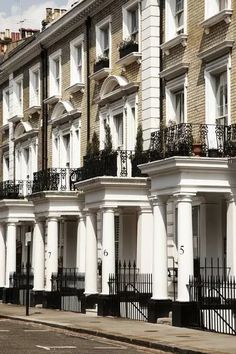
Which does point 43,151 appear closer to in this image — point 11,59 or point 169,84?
point 11,59

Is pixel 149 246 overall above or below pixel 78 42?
below

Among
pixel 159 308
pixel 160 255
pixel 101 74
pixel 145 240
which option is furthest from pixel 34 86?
pixel 159 308

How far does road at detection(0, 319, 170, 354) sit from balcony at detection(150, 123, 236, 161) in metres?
5.51

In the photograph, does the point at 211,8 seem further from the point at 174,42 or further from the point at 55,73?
the point at 55,73

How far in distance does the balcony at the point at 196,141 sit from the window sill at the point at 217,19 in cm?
278

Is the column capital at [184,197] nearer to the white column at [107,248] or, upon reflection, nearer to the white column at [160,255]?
the white column at [160,255]

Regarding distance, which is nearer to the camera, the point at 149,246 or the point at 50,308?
the point at 149,246

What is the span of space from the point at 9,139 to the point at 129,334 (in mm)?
24222

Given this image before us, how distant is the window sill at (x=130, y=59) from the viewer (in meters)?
31.9

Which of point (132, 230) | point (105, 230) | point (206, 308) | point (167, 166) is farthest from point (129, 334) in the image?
point (132, 230)

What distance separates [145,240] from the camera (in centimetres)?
3141

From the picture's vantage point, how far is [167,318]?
27.3 m

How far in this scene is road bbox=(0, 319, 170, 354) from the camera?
68.4 ft

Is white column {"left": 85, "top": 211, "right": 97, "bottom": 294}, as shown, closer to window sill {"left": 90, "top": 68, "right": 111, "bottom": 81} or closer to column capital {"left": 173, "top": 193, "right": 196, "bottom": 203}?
window sill {"left": 90, "top": 68, "right": 111, "bottom": 81}
